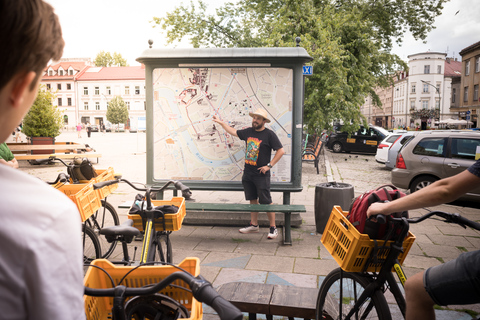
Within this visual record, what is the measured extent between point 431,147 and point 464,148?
0.71 meters

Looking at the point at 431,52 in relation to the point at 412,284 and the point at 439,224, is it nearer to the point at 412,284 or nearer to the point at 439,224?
the point at 439,224

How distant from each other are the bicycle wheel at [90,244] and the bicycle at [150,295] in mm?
2763

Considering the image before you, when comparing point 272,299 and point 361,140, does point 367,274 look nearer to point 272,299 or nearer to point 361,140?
point 272,299

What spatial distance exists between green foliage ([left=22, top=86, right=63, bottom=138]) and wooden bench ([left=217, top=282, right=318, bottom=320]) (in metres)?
17.6

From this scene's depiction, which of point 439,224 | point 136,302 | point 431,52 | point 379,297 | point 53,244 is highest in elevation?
point 431,52

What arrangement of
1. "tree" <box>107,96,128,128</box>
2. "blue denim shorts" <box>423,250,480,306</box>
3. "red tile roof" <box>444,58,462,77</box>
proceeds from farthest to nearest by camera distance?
"red tile roof" <box>444,58,462,77</box>, "tree" <box>107,96,128,128</box>, "blue denim shorts" <box>423,250,480,306</box>

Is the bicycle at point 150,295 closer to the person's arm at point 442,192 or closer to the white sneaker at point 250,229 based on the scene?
the person's arm at point 442,192

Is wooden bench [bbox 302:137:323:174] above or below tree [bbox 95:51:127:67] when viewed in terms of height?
below

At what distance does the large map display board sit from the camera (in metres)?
6.84

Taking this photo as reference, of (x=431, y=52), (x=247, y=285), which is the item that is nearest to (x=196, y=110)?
(x=247, y=285)

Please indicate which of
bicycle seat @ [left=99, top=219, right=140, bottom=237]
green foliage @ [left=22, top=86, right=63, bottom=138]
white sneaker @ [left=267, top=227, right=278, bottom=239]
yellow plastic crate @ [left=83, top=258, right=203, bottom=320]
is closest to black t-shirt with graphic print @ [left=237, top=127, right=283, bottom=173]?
white sneaker @ [left=267, top=227, right=278, bottom=239]

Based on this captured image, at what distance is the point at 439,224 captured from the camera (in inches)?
288

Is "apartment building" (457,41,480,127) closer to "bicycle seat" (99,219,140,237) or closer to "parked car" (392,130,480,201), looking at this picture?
"parked car" (392,130,480,201)

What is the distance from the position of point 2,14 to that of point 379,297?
7.96ft
